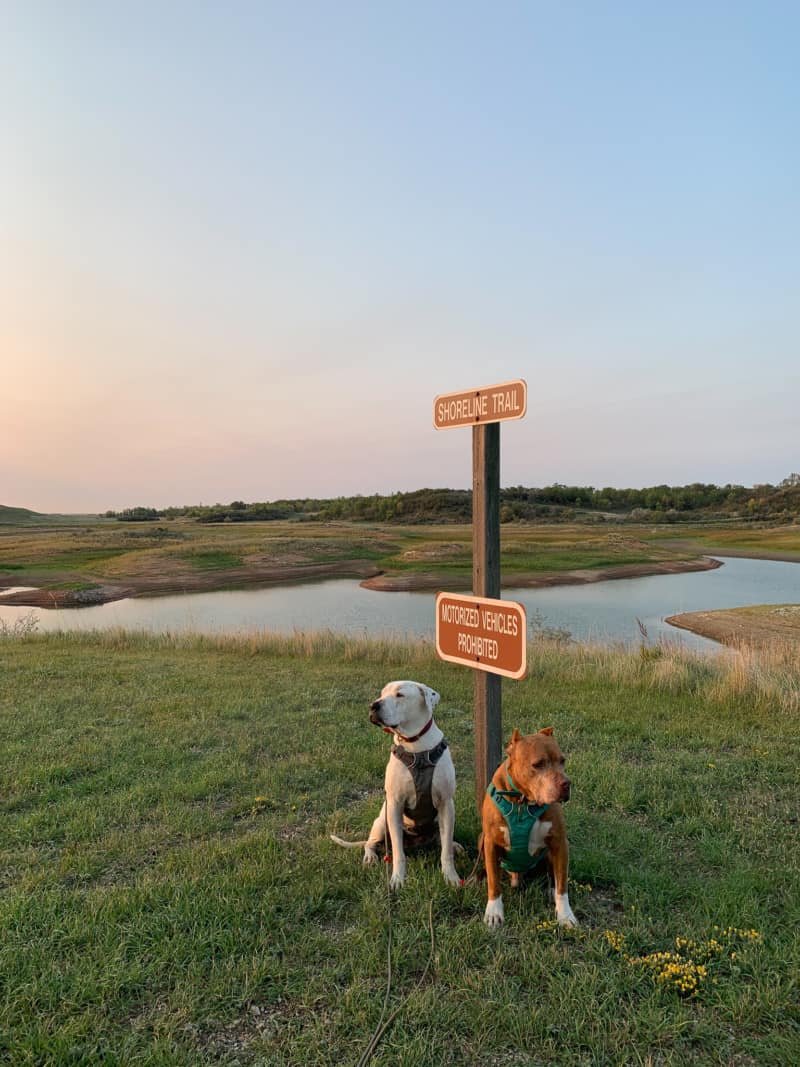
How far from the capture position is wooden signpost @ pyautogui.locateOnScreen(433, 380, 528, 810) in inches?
133

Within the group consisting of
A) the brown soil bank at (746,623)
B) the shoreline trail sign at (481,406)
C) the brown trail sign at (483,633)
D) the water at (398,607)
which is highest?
the shoreline trail sign at (481,406)

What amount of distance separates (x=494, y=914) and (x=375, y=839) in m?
0.83

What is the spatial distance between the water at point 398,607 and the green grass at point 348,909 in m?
10.8

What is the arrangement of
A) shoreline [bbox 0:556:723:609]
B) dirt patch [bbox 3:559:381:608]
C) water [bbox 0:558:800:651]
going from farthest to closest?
shoreline [bbox 0:556:723:609] < dirt patch [bbox 3:559:381:608] < water [bbox 0:558:800:651]

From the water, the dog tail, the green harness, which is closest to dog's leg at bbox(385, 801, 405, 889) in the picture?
the dog tail

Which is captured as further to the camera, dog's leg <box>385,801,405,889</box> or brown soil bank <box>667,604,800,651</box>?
brown soil bank <box>667,604,800,651</box>

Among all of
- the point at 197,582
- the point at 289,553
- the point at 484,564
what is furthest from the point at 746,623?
the point at 289,553

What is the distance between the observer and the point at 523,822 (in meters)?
2.81

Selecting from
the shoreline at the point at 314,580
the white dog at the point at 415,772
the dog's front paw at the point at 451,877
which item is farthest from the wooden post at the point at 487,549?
the shoreline at the point at 314,580

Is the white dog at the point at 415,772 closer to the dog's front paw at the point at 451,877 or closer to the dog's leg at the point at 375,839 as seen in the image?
the dog's front paw at the point at 451,877

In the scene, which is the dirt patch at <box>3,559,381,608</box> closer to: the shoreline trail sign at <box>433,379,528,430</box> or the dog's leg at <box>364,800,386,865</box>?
the dog's leg at <box>364,800,386,865</box>

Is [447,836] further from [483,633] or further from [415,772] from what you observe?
[483,633]

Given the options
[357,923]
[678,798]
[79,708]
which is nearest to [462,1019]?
[357,923]

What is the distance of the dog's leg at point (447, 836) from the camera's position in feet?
10.4
